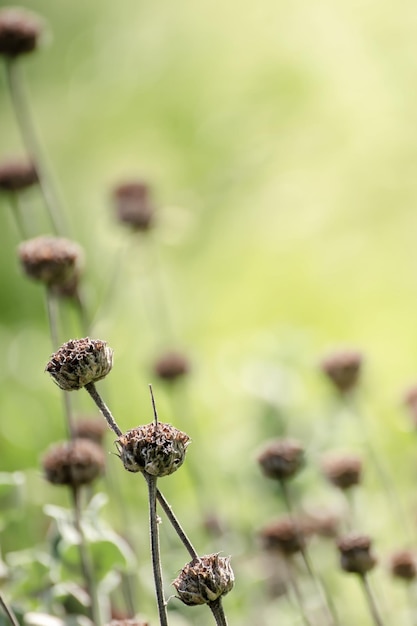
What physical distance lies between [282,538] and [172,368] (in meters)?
0.48

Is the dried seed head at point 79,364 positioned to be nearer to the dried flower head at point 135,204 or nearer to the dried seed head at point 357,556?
the dried seed head at point 357,556

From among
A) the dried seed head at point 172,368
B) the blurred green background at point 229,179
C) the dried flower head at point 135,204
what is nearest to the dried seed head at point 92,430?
the dried seed head at point 172,368

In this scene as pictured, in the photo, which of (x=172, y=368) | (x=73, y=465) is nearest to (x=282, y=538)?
(x=73, y=465)

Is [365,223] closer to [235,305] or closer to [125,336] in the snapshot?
[235,305]

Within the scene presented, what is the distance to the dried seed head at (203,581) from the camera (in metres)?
0.48

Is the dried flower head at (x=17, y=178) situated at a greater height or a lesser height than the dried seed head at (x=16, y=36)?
lesser

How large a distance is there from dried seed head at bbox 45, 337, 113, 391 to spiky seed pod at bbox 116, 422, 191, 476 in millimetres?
50

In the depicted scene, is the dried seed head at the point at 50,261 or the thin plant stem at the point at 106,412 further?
the dried seed head at the point at 50,261

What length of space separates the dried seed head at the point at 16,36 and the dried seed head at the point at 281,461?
0.56 m

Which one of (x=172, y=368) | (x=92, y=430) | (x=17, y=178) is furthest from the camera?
(x=172, y=368)

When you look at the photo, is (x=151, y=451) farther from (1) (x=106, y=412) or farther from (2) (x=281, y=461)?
(2) (x=281, y=461)

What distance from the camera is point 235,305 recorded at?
2.68 meters

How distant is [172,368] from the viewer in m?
1.26

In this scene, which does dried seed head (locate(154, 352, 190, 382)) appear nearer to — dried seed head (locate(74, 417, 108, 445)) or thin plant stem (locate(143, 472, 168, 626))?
dried seed head (locate(74, 417, 108, 445))
